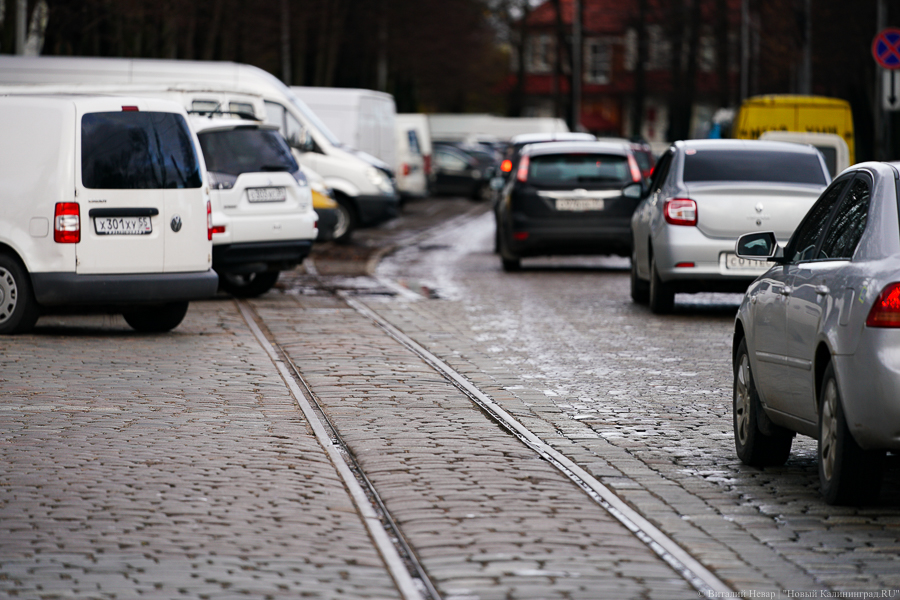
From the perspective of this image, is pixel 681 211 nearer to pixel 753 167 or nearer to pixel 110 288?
pixel 753 167

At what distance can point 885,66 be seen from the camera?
74.9ft

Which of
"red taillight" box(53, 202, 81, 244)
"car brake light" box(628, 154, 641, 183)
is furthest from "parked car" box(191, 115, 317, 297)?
"car brake light" box(628, 154, 641, 183)

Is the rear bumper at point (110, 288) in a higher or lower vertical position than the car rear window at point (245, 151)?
lower

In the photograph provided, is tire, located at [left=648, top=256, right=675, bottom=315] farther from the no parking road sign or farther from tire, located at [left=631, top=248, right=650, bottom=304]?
the no parking road sign

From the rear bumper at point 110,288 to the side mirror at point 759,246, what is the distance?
6210 millimetres

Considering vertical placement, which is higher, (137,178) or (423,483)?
(137,178)

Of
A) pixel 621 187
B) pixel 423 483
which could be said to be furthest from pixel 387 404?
pixel 621 187

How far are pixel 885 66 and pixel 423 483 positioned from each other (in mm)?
17217

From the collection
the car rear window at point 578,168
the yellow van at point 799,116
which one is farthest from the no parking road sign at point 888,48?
the yellow van at point 799,116

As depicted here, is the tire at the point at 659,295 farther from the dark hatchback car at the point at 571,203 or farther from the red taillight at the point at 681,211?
the dark hatchback car at the point at 571,203

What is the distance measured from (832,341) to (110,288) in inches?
294

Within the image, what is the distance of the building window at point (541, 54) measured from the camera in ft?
284

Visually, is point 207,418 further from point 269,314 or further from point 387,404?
point 269,314

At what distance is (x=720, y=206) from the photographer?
1505 cm
